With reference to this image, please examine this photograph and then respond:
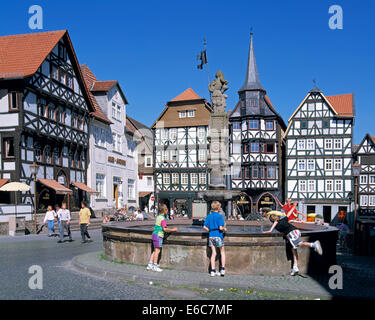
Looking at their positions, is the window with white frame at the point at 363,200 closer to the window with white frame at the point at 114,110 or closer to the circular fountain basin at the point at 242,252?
the window with white frame at the point at 114,110

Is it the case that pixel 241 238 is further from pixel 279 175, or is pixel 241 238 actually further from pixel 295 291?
pixel 279 175

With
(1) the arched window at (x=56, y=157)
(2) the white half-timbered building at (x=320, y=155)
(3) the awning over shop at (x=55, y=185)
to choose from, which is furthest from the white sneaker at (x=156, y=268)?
(2) the white half-timbered building at (x=320, y=155)

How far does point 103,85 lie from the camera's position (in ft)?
132

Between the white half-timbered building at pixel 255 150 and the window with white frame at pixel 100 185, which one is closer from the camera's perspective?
the window with white frame at pixel 100 185

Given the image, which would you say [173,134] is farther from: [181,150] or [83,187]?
[83,187]

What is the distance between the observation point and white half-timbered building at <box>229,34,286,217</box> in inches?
1871

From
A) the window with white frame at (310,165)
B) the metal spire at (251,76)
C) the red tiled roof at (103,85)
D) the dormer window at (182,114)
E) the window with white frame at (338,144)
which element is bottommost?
the window with white frame at (310,165)

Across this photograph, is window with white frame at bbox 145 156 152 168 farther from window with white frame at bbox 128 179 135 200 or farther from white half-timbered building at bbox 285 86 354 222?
white half-timbered building at bbox 285 86 354 222

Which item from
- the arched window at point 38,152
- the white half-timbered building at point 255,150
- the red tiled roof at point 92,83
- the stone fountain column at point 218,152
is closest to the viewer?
the stone fountain column at point 218,152

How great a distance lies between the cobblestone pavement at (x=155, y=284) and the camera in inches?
307

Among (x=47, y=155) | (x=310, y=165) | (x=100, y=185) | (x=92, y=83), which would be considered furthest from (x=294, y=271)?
(x=310, y=165)

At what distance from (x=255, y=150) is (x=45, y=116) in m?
25.3

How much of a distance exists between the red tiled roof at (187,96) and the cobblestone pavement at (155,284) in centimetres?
4187

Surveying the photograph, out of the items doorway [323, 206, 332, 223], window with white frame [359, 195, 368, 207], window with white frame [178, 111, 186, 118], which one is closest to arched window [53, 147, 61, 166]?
window with white frame [178, 111, 186, 118]
